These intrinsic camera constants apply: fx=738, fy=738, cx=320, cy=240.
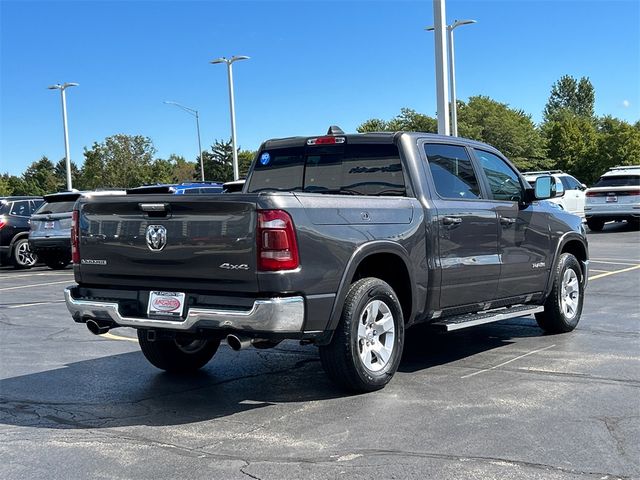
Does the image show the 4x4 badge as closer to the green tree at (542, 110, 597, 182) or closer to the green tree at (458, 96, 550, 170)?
the green tree at (458, 96, 550, 170)

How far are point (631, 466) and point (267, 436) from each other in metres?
2.13

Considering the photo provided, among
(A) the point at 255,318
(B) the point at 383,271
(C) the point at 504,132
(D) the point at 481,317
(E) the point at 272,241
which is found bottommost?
(D) the point at 481,317

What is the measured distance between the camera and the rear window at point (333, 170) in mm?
6301

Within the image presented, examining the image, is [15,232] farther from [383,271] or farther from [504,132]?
[504,132]

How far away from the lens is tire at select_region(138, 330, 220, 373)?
21.4 ft

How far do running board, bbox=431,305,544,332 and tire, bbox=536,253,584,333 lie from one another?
1.28ft

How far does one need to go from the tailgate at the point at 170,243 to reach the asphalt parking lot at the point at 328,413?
96cm

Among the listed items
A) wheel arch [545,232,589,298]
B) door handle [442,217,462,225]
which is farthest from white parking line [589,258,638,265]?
door handle [442,217,462,225]

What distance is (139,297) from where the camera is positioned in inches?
213

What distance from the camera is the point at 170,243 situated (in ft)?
17.2

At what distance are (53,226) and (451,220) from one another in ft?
42.8

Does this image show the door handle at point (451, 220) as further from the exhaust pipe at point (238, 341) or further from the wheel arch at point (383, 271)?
the exhaust pipe at point (238, 341)

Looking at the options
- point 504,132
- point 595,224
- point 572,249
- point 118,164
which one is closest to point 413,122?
point 504,132

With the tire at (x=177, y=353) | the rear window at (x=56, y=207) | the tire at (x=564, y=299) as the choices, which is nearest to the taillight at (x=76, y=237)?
the tire at (x=177, y=353)
